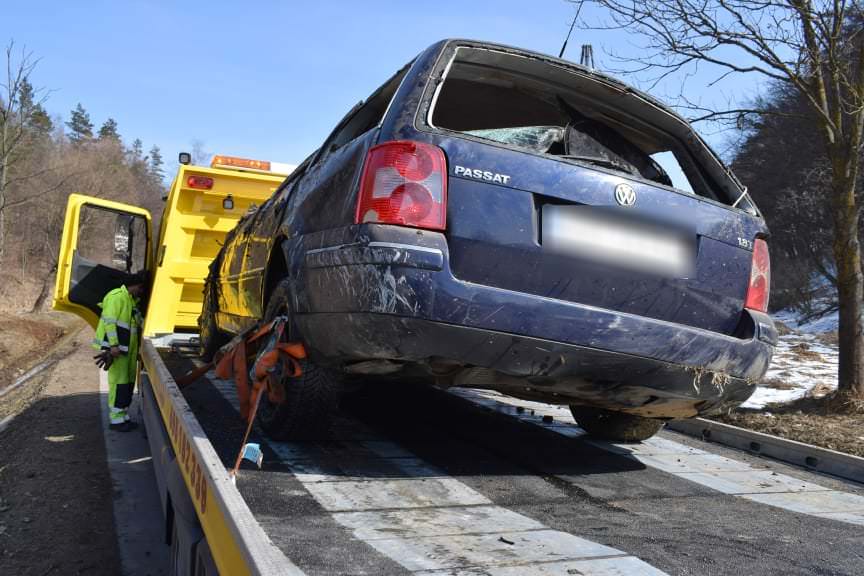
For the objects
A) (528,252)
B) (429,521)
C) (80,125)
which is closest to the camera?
(429,521)

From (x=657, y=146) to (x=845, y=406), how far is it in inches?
187

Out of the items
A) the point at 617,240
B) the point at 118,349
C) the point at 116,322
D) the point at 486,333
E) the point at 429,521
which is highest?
the point at 617,240

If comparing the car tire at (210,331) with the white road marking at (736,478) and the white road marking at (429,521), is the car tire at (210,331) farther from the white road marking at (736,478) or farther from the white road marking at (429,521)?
the white road marking at (429,521)

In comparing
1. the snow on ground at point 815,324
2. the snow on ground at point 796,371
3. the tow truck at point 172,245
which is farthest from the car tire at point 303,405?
the snow on ground at point 815,324

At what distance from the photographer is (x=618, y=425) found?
3883 mm

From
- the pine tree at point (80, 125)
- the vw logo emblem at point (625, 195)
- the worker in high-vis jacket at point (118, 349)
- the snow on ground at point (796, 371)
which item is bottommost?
the worker in high-vis jacket at point (118, 349)

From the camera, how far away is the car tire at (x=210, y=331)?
5.87 metres

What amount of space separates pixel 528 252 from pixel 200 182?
5.60 metres

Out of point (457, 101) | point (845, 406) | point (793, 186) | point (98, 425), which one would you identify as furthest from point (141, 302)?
point (793, 186)

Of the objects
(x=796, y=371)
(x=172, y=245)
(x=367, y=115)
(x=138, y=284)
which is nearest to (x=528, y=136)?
(x=367, y=115)

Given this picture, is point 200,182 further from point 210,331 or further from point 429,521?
point 429,521

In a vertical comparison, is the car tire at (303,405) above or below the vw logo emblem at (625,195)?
below

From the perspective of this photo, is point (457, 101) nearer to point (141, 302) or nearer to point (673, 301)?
point (673, 301)

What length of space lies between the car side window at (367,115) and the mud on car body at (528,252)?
2 centimetres
